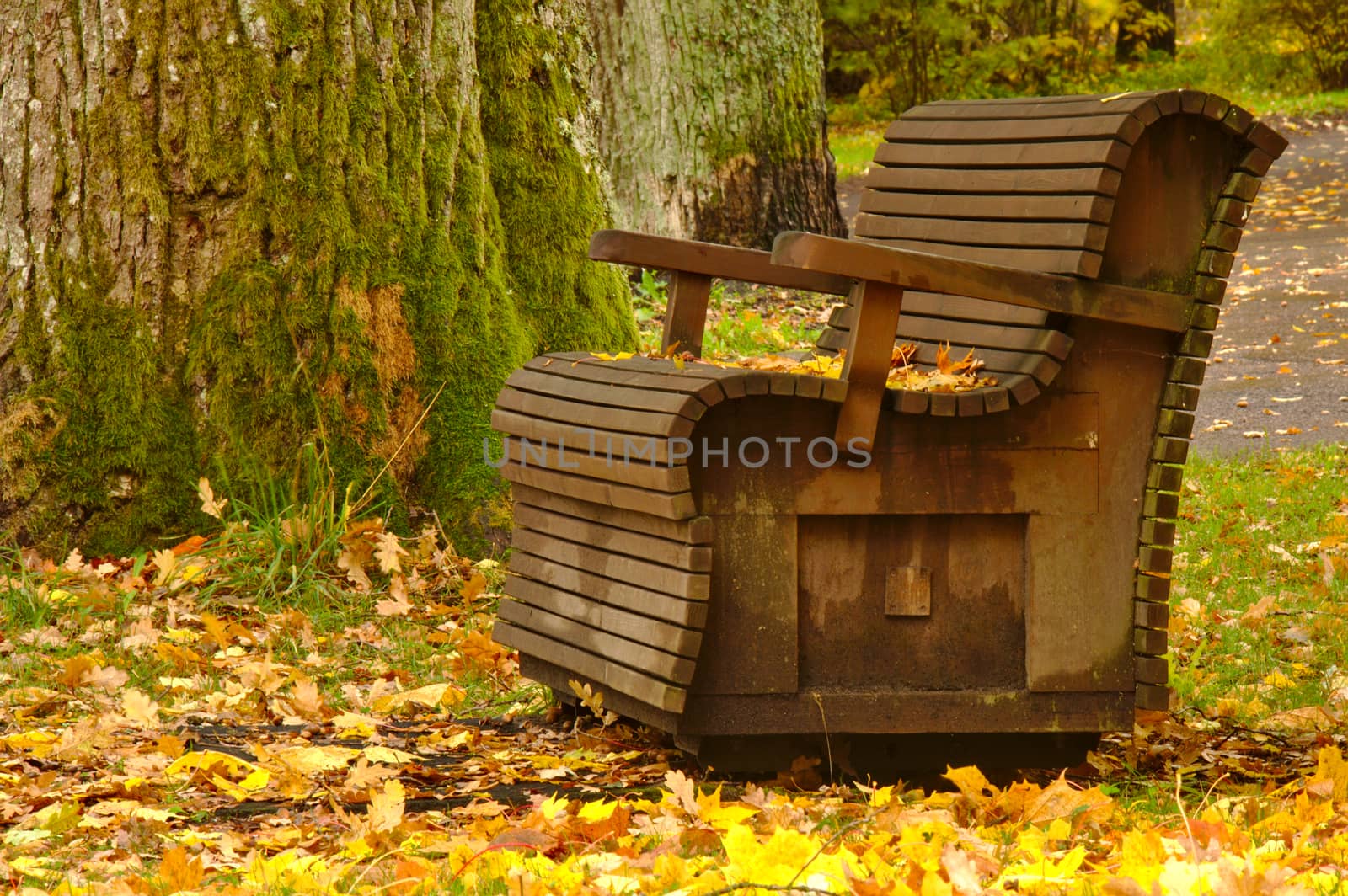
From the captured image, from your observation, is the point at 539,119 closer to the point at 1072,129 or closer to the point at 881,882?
the point at 1072,129

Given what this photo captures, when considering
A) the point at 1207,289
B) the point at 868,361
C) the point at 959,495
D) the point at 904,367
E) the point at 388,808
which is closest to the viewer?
the point at 388,808

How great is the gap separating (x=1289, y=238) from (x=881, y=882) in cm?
1297

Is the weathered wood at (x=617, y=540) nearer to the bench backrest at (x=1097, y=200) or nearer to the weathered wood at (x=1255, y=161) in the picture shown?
the bench backrest at (x=1097, y=200)

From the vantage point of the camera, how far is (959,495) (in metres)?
3.10

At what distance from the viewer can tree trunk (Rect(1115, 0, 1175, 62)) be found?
945 inches

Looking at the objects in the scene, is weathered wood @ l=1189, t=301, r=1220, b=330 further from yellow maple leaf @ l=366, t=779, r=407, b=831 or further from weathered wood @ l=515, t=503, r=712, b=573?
yellow maple leaf @ l=366, t=779, r=407, b=831

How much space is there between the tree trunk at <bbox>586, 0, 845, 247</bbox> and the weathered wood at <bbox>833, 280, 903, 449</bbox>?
710 cm

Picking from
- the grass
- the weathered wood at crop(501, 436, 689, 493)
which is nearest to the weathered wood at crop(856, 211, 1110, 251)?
the weathered wood at crop(501, 436, 689, 493)

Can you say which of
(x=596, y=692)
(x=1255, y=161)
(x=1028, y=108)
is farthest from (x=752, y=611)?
(x=1255, y=161)

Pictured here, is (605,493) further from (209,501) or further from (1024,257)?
(209,501)

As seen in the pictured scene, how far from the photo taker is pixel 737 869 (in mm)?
2203

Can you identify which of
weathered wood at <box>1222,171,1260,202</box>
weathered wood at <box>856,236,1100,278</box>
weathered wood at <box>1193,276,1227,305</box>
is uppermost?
weathered wood at <box>1222,171,1260,202</box>

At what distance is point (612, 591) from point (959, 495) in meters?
0.75

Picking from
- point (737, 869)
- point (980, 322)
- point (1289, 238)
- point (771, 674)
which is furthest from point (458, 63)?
point (1289, 238)
